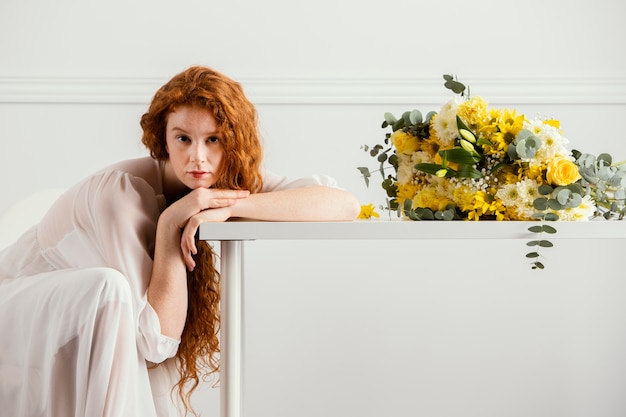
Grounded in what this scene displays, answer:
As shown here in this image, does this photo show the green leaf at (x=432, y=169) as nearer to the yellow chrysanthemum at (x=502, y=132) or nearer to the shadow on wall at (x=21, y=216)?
the yellow chrysanthemum at (x=502, y=132)

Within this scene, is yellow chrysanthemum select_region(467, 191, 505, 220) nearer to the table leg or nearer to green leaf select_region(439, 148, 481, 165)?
green leaf select_region(439, 148, 481, 165)

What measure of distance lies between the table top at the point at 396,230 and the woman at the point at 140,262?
10 centimetres

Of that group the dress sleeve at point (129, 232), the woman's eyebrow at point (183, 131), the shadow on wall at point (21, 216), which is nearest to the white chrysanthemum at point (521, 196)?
the woman's eyebrow at point (183, 131)

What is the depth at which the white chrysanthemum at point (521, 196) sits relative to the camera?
1587 millimetres

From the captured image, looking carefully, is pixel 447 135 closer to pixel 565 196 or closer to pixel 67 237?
pixel 565 196

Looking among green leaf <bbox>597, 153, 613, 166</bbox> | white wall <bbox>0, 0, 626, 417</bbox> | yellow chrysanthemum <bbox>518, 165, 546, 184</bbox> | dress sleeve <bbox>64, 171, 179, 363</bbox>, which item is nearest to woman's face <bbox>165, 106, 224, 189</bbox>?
dress sleeve <bbox>64, 171, 179, 363</bbox>

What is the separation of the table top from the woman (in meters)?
0.10

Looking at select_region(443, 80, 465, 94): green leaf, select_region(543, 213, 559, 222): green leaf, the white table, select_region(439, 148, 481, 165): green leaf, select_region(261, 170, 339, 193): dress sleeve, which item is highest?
select_region(443, 80, 465, 94): green leaf

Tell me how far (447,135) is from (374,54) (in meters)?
1.10

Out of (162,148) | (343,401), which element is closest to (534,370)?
(343,401)

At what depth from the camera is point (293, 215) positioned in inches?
65.7

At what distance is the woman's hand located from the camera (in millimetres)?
1565

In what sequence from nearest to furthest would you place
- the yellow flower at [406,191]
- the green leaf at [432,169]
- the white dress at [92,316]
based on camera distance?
the white dress at [92,316] < the green leaf at [432,169] < the yellow flower at [406,191]

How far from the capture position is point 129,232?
1626 mm
